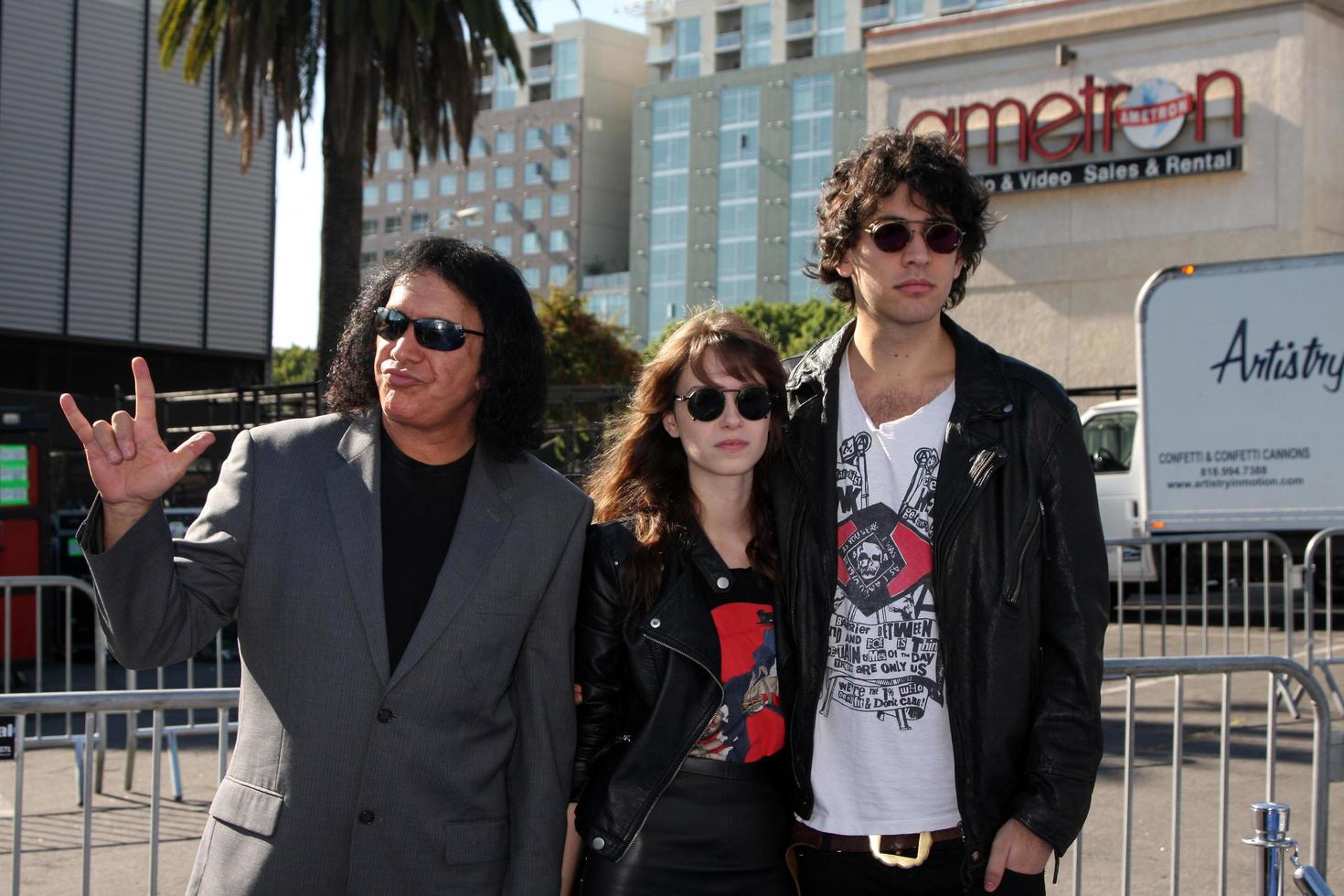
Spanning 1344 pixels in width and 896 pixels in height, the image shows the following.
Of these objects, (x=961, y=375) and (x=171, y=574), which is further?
(x=961, y=375)

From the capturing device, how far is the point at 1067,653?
108 inches

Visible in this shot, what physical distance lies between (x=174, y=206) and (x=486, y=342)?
22940 mm

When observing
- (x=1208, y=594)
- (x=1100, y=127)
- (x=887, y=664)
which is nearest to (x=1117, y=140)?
(x=1100, y=127)

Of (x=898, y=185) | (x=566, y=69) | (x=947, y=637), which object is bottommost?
(x=947, y=637)

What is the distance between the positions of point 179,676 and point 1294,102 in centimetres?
2068

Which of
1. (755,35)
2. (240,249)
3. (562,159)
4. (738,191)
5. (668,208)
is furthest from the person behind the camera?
(562,159)

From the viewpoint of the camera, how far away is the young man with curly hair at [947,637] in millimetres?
2727

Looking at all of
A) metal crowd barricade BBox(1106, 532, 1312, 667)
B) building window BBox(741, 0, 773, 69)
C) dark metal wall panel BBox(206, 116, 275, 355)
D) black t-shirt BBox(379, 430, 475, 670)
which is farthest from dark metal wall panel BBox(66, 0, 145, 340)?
building window BBox(741, 0, 773, 69)

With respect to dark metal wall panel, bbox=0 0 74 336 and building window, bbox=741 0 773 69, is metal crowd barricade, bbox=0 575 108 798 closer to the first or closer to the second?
dark metal wall panel, bbox=0 0 74 336

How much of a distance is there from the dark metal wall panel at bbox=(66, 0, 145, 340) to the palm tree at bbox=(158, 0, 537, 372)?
8.51m

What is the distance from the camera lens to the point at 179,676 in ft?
38.0

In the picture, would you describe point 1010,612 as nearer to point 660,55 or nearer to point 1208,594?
point 1208,594

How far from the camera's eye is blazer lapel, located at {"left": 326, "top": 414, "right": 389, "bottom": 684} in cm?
259

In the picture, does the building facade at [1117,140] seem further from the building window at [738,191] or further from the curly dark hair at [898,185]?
the building window at [738,191]
